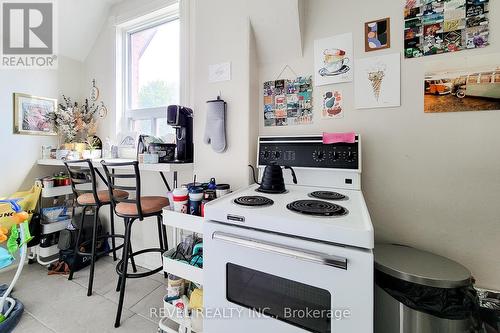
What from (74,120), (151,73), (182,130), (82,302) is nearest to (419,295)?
(182,130)

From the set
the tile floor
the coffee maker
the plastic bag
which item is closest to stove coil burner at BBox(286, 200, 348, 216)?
the coffee maker

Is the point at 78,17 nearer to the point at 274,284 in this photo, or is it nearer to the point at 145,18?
the point at 145,18

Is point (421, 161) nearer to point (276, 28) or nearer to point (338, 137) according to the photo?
point (338, 137)

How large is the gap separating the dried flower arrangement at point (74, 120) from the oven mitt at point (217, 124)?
1.77 meters

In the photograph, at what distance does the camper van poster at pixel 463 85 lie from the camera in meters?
1.05

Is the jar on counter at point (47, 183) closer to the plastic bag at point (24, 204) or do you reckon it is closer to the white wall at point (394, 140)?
the plastic bag at point (24, 204)

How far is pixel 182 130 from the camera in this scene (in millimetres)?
1634

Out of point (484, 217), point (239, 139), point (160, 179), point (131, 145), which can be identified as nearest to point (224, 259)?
point (239, 139)

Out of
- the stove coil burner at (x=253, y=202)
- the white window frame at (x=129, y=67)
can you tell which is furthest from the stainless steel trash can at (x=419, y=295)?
the white window frame at (x=129, y=67)

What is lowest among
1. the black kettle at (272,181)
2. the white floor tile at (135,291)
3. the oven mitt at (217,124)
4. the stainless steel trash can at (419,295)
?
the white floor tile at (135,291)

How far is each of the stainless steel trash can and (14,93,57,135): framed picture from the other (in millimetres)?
3129

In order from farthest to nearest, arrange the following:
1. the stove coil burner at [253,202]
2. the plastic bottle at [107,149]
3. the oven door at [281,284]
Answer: the plastic bottle at [107,149] < the stove coil burner at [253,202] < the oven door at [281,284]

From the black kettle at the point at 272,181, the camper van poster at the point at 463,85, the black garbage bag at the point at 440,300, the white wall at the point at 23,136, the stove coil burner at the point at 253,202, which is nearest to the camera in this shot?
the black garbage bag at the point at 440,300

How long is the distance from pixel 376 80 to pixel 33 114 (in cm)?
307
